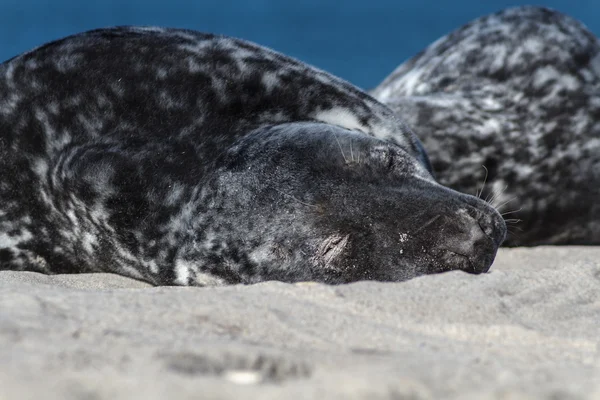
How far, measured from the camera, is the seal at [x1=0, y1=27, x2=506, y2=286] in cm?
311

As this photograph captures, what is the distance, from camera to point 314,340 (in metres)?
2.12

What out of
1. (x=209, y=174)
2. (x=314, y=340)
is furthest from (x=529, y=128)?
(x=314, y=340)

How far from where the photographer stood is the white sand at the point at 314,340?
63.4 inches

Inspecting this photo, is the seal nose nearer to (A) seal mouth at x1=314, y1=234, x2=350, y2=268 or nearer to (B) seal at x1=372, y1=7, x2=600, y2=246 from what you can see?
(A) seal mouth at x1=314, y1=234, x2=350, y2=268

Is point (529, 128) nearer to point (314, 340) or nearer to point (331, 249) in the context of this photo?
point (331, 249)

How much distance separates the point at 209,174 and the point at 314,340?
1.42m

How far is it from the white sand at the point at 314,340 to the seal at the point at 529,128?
91.2 inches

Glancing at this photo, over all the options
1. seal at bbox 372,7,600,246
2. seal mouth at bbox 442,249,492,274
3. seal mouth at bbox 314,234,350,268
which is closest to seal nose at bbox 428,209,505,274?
seal mouth at bbox 442,249,492,274

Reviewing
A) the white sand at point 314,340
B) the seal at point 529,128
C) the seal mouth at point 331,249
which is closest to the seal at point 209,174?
the seal mouth at point 331,249

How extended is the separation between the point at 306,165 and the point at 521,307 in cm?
98

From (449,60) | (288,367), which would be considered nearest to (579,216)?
(449,60)

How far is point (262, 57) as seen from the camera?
4.18 meters

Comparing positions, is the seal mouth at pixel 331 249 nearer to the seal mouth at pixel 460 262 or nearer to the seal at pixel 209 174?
the seal at pixel 209 174

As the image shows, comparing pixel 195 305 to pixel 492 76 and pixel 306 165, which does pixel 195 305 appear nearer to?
pixel 306 165
